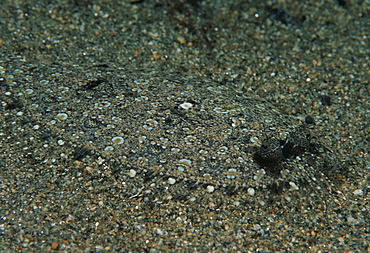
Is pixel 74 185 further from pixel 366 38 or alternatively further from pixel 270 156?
pixel 366 38

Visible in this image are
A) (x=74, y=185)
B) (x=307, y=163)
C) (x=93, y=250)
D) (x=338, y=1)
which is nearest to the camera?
(x=93, y=250)

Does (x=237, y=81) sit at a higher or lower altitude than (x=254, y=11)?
lower

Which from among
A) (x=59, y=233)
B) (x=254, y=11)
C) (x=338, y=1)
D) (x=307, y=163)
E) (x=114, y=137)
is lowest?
(x=59, y=233)

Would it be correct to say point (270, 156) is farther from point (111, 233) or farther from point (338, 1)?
point (338, 1)

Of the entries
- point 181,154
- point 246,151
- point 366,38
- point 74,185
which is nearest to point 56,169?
point 74,185

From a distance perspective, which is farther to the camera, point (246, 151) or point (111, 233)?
point (246, 151)

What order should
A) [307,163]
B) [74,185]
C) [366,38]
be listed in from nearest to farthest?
[74,185]
[307,163]
[366,38]
